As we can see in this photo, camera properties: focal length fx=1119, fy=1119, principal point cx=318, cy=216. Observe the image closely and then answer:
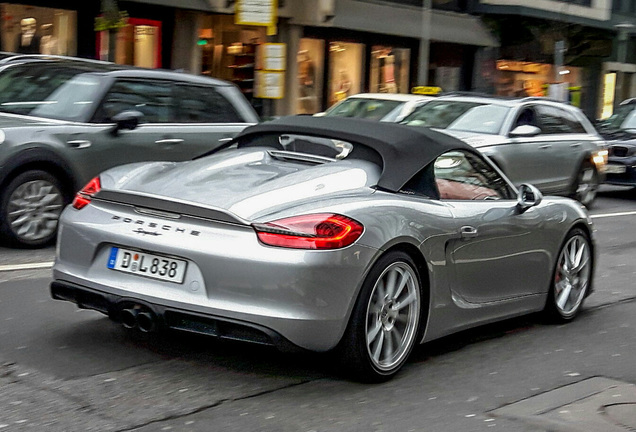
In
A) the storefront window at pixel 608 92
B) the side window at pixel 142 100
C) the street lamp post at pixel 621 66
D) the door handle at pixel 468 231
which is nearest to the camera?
the door handle at pixel 468 231

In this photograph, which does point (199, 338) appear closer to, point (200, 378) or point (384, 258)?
point (200, 378)

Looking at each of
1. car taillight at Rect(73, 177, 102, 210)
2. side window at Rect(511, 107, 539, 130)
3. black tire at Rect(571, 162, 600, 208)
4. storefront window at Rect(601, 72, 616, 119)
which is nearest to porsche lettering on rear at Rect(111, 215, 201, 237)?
car taillight at Rect(73, 177, 102, 210)

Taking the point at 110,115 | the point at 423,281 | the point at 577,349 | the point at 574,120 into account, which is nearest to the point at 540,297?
the point at 577,349

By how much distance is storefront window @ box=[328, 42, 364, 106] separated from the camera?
31.2m

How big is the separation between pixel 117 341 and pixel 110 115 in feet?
14.1

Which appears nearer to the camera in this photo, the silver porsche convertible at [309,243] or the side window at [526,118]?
the silver porsche convertible at [309,243]

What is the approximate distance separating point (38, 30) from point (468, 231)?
61.0ft

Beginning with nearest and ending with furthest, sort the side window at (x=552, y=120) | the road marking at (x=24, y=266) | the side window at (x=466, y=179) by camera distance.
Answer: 1. the side window at (x=466, y=179)
2. the road marking at (x=24, y=266)
3. the side window at (x=552, y=120)

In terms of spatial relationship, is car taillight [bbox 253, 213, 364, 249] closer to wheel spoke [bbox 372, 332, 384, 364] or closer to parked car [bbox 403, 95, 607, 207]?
wheel spoke [bbox 372, 332, 384, 364]

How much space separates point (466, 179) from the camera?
660 cm

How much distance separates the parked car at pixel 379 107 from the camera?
1588cm

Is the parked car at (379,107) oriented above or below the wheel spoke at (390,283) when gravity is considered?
above

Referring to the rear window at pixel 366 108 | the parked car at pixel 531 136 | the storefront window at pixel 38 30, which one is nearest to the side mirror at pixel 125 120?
the parked car at pixel 531 136

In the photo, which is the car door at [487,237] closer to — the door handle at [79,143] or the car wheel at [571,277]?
the car wheel at [571,277]
